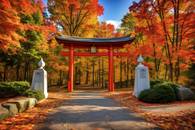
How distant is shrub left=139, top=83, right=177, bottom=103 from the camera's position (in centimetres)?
1520

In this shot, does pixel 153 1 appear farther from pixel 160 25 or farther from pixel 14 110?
pixel 14 110

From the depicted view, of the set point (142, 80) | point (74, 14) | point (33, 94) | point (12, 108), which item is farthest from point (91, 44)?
point (12, 108)

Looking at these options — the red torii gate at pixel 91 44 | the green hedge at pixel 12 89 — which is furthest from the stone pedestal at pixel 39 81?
the red torii gate at pixel 91 44

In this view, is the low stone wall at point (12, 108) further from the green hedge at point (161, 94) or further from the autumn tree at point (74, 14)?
the autumn tree at point (74, 14)

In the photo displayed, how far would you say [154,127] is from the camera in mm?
8109

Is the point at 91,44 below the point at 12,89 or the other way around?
the other way around

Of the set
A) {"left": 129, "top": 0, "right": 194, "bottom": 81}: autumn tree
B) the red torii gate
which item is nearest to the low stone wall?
{"left": 129, "top": 0, "right": 194, "bottom": 81}: autumn tree

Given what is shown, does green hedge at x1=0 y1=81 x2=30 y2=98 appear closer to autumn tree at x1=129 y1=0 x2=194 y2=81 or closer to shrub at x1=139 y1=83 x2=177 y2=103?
shrub at x1=139 y1=83 x2=177 y2=103

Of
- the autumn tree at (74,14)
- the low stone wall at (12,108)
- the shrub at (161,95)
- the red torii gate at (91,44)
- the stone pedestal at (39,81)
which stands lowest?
the low stone wall at (12,108)

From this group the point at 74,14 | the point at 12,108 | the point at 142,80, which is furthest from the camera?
the point at 74,14

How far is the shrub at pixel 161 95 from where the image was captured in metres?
15.2

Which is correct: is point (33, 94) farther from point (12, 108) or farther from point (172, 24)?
point (172, 24)

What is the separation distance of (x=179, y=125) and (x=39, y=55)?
26611 millimetres

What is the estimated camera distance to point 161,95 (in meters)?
15.2
